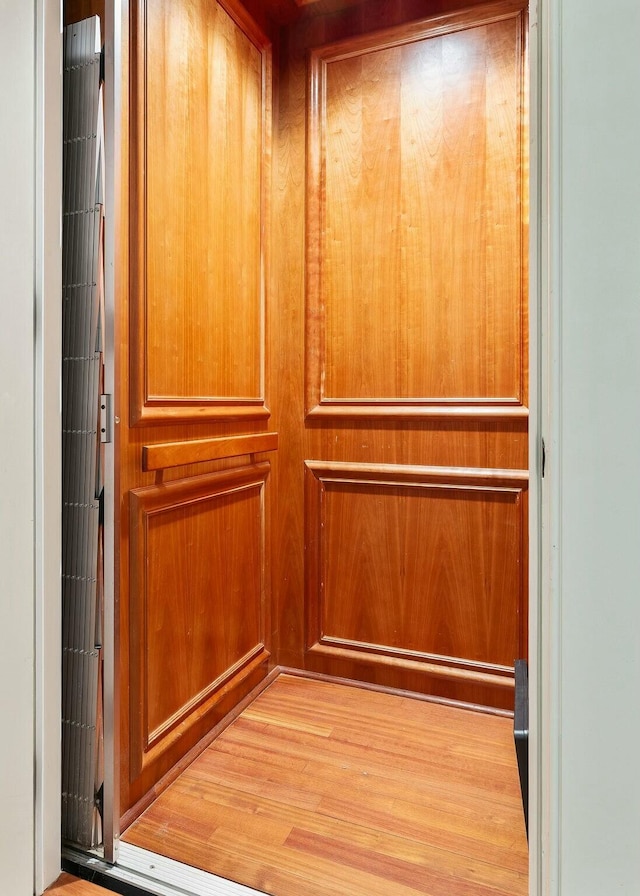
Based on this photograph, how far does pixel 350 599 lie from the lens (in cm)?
214

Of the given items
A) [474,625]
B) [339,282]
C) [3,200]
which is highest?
[339,282]

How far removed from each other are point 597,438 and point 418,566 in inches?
60.2

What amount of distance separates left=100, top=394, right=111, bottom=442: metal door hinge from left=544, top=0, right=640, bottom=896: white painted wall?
3.31 ft

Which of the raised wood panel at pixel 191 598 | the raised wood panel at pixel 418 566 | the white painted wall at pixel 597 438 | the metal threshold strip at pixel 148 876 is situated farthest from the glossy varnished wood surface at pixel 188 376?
the white painted wall at pixel 597 438

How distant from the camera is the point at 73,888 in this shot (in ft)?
3.89

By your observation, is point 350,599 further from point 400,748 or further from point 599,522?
point 599,522

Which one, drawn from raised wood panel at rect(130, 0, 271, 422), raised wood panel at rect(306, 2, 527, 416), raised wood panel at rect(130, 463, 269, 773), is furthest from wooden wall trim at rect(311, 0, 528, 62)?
raised wood panel at rect(130, 463, 269, 773)

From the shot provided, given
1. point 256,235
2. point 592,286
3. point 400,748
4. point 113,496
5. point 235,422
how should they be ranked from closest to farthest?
point 592,286, point 113,496, point 400,748, point 235,422, point 256,235

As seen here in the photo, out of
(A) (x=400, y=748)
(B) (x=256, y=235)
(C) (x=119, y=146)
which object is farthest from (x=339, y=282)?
(A) (x=400, y=748)

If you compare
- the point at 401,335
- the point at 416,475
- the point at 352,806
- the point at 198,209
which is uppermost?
the point at 198,209

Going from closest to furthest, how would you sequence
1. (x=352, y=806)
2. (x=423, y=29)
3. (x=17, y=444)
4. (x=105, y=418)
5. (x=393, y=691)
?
1. (x=17, y=444)
2. (x=105, y=418)
3. (x=352, y=806)
4. (x=423, y=29)
5. (x=393, y=691)

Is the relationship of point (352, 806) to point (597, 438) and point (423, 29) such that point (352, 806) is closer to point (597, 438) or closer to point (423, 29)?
point (597, 438)

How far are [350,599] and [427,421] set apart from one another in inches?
29.5

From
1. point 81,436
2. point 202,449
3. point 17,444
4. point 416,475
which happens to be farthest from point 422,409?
point 17,444
